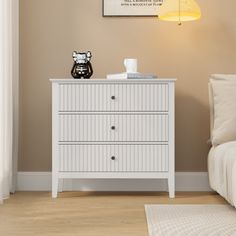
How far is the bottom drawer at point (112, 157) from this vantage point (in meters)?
3.66

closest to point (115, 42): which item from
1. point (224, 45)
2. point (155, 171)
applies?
point (224, 45)

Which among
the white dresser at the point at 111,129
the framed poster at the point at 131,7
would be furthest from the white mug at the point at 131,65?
the framed poster at the point at 131,7

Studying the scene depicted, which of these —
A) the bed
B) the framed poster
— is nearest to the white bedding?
the bed

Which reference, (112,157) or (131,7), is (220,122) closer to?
(112,157)

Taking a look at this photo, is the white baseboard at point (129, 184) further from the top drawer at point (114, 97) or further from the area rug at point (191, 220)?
the area rug at point (191, 220)

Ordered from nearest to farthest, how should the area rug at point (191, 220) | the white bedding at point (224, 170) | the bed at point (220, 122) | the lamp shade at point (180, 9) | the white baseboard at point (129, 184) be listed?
the area rug at point (191, 220), the white bedding at point (224, 170), the bed at point (220, 122), the lamp shade at point (180, 9), the white baseboard at point (129, 184)

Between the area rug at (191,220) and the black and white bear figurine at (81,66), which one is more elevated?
the black and white bear figurine at (81,66)

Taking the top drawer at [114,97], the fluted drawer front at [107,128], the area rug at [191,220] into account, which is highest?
the top drawer at [114,97]

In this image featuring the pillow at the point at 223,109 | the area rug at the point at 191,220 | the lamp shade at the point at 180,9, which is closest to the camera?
the area rug at the point at 191,220

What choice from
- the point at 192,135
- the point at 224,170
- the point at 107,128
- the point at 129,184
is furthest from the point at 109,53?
the point at 224,170

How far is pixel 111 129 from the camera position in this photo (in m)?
3.66

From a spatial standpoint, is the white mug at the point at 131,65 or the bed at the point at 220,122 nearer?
the bed at the point at 220,122

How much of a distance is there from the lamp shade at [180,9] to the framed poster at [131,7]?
224 mm

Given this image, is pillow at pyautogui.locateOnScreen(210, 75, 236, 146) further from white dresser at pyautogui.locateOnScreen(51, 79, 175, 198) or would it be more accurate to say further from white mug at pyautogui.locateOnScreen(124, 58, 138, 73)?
white mug at pyautogui.locateOnScreen(124, 58, 138, 73)
